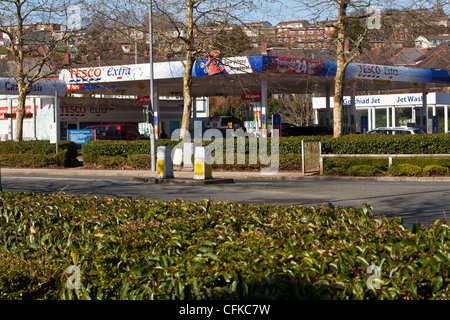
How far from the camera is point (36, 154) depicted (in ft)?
90.1

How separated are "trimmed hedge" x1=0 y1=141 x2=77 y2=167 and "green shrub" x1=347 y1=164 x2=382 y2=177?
13941 millimetres

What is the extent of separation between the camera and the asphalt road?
13062 mm

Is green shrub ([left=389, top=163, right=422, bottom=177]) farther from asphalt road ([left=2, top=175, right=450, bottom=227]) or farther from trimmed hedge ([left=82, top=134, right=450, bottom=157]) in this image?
trimmed hedge ([left=82, top=134, right=450, bottom=157])

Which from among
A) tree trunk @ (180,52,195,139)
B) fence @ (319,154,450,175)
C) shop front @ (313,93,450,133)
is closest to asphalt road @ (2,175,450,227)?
fence @ (319,154,450,175)

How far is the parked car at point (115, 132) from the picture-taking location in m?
40.1

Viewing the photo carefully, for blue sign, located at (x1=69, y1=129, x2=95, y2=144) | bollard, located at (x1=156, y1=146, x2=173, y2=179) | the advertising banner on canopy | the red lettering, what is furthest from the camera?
the red lettering

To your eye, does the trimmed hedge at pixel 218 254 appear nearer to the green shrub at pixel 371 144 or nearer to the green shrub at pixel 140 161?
the green shrub at pixel 371 144

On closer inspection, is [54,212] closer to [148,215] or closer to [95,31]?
[148,215]

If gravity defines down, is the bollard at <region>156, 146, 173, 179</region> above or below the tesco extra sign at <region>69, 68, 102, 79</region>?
below

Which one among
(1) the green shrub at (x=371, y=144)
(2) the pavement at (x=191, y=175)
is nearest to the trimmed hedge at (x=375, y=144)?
(1) the green shrub at (x=371, y=144)

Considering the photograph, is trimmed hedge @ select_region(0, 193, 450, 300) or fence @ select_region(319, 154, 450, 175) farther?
fence @ select_region(319, 154, 450, 175)

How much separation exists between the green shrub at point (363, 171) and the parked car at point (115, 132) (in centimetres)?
2286

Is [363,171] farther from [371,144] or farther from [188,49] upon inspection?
[188,49]

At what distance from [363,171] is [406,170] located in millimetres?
1500
